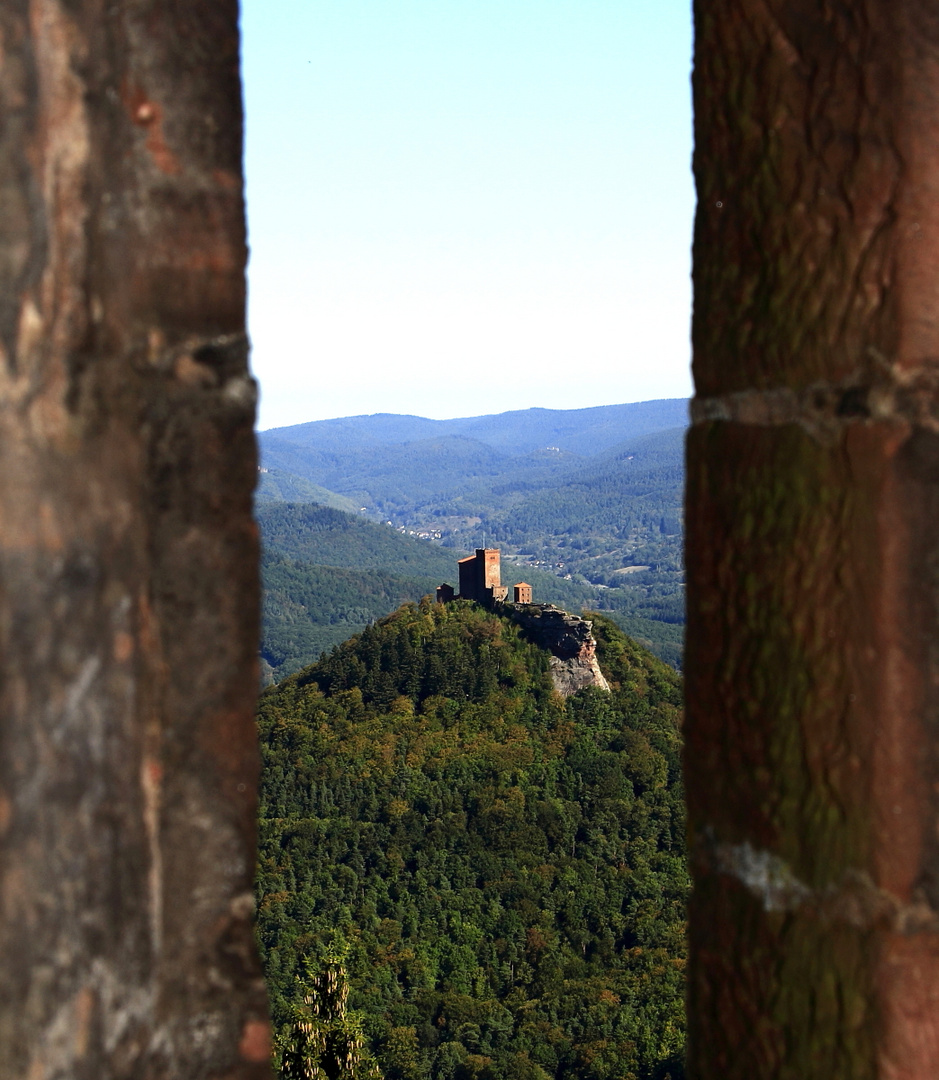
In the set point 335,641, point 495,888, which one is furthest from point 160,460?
point 335,641

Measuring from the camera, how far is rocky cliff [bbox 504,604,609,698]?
5050 cm

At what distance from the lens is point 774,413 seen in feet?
4.99

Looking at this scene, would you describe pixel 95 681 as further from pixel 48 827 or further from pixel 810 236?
pixel 810 236

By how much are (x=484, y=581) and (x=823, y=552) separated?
47906 mm

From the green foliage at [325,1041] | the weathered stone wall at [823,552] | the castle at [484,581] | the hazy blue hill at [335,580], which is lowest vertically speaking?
the hazy blue hill at [335,580]

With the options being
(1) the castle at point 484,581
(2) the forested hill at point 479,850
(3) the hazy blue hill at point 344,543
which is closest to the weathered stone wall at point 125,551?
(2) the forested hill at point 479,850

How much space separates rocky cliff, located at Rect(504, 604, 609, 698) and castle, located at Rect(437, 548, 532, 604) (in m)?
0.66

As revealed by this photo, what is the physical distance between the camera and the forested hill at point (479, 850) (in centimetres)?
3734

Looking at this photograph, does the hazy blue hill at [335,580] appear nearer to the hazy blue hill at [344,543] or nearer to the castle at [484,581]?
the hazy blue hill at [344,543]

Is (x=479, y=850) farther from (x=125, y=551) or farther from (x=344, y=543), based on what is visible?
(x=344, y=543)

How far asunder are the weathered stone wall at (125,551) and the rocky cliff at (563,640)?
1919 inches

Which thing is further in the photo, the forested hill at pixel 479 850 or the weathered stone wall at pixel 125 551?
the forested hill at pixel 479 850

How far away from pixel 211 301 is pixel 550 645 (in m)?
50.4

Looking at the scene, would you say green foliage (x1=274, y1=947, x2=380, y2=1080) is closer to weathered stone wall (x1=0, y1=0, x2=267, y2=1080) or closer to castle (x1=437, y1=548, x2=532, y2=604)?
weathered stone wall (x1=0, y1=0, x2=267, y2=1080)
